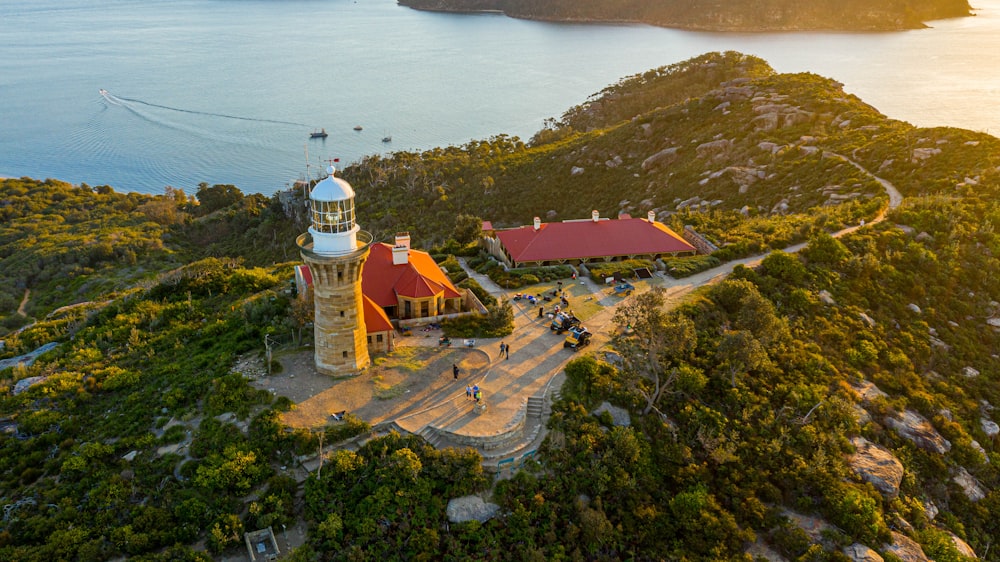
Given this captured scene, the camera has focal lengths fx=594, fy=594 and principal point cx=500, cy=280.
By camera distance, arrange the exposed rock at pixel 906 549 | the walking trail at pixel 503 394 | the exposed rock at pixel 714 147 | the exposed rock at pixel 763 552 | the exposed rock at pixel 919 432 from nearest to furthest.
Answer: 1. the exposed rock at pixel 763 552
2. the exposed rock at pixel 906 549
3. the walking trail at pixel 503 394
4. the exposed rock at pixel 919 432
5. the exposed rock at pixel 714 147

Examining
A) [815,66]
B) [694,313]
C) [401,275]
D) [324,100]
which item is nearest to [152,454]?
[401,275]

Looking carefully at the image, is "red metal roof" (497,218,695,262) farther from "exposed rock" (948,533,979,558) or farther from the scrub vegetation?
"exposed rock" (948,533,979,558)

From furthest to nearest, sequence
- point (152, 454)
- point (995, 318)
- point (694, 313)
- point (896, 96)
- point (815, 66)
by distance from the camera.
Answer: point (815, 66)
point (896, 96)
point (995, 318)
point (694, 313)
point (152, 454)

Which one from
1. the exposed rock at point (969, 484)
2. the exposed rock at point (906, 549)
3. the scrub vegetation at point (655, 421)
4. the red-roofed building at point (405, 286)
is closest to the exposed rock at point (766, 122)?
the scrub vegetation at point (655, 421)

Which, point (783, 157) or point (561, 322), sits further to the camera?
point (783, 157)

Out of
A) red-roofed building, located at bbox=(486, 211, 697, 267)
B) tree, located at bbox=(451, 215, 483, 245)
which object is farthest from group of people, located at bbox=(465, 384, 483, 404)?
tree, located at bbox=(451, 215, 483, 245)

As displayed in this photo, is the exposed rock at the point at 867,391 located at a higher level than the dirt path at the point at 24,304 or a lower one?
higher

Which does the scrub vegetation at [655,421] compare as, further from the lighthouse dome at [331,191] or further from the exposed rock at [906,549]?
the lighthouse dome at [331,191]

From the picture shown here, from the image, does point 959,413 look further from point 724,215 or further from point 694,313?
point 724,215

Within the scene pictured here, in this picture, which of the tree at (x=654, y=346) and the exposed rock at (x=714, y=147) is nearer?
the tree at (x=654, y=346)
